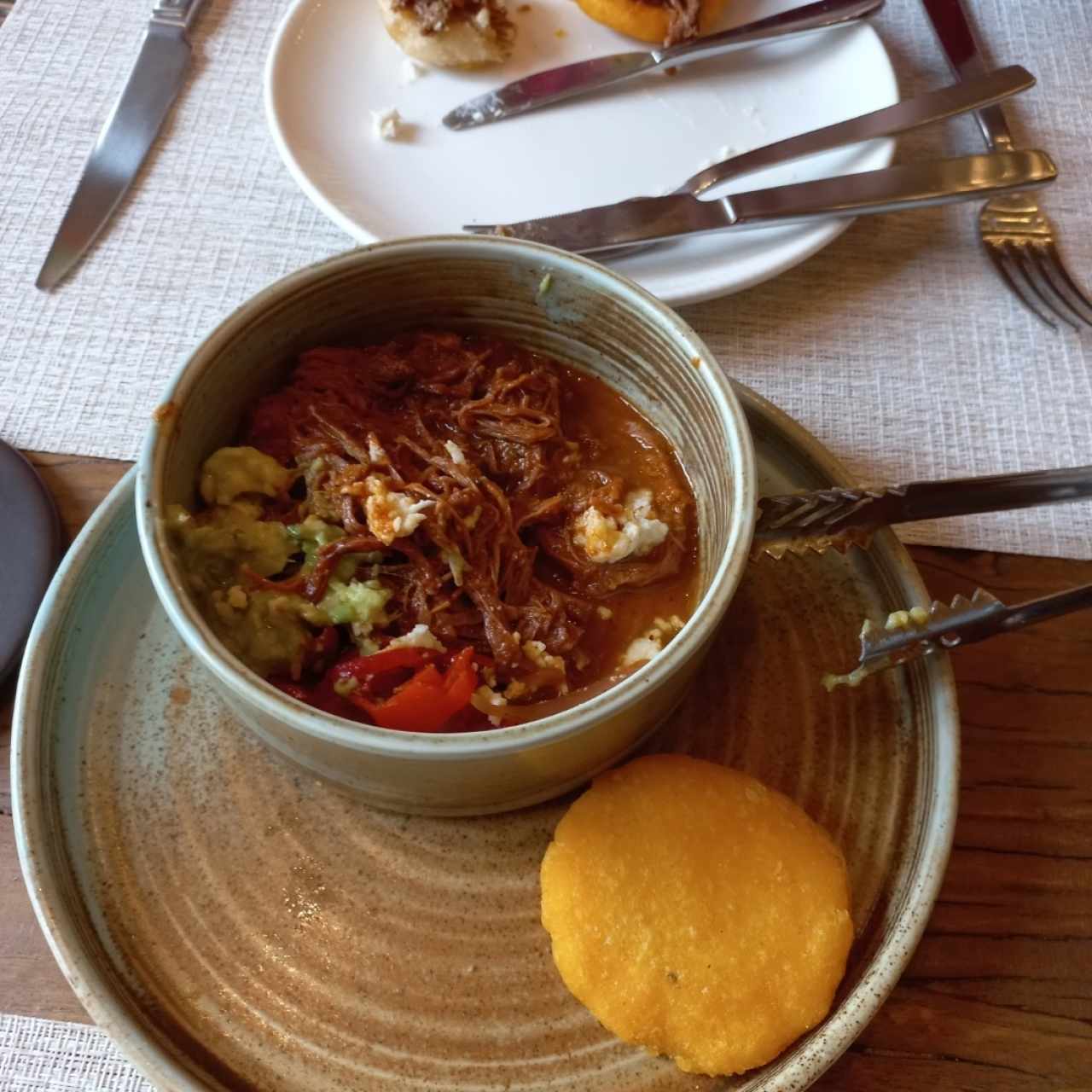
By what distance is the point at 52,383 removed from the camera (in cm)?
161

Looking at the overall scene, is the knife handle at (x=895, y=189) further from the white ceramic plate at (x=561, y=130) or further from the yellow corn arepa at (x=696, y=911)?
the yellow corn arepa at (x=696, y=911)

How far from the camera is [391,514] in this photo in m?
1.15

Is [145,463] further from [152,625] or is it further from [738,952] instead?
[738,952]

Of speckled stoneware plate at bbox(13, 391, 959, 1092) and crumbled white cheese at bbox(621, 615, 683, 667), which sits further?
crumbled white cheese at bbox(621, 615, 683, 667)

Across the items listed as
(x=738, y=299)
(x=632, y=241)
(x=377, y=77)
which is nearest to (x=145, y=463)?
(x=632, y=241)

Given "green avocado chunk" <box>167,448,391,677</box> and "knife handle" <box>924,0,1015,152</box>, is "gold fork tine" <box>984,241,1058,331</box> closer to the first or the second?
"knife handle" <box>924,0,1015,152</box>

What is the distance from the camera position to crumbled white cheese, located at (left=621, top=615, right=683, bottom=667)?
1188 mm

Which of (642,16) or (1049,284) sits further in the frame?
(642,16)

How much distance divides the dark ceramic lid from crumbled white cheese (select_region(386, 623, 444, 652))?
0.54 m

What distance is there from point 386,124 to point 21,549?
101 centimetres

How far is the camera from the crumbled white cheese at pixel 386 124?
1.84 m

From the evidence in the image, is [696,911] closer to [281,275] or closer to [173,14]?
[281,275]

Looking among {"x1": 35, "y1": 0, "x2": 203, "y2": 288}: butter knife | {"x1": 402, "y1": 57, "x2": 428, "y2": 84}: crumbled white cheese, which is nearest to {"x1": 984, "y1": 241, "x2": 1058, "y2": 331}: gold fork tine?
{"x1": 402, "y1": 57, "x2": 428, "y2": 84}: crumbled white cheese

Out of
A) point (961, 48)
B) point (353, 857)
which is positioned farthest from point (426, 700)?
point (961, 48)
